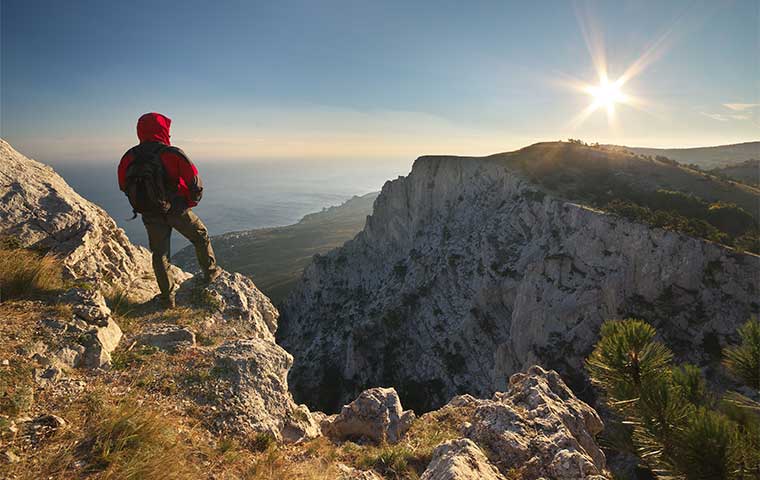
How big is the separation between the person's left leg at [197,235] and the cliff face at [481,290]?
2504 cm

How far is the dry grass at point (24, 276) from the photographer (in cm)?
552

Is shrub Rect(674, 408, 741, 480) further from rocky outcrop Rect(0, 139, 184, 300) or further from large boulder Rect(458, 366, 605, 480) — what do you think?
rocky outcrop Rect(0, 139, 184, 300)

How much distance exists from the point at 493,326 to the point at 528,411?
91.0 ft

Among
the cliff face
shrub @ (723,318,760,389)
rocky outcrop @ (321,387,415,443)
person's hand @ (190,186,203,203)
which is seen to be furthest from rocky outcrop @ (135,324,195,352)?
the cliff face

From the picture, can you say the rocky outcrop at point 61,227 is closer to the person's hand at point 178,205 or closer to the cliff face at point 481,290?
the person's hand at point 178,205

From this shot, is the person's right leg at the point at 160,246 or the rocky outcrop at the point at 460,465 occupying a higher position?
the person's right leg at the point at 160,246

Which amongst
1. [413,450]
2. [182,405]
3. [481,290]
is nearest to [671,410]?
[413,450]

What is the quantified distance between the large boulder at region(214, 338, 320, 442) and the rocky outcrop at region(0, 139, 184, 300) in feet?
12.6

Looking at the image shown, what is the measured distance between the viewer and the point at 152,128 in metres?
6.42

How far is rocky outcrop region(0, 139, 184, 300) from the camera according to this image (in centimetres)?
694

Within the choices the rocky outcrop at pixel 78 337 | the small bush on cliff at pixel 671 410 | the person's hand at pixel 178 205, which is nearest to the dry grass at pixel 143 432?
the rocky outcrop at pixel 78 337

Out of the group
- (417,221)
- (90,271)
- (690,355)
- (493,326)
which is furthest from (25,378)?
(417,221)

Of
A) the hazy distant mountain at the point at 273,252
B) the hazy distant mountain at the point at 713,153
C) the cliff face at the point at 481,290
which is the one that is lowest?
the hazy distant mountain at the point at 273,252

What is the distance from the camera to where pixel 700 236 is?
21219mm
